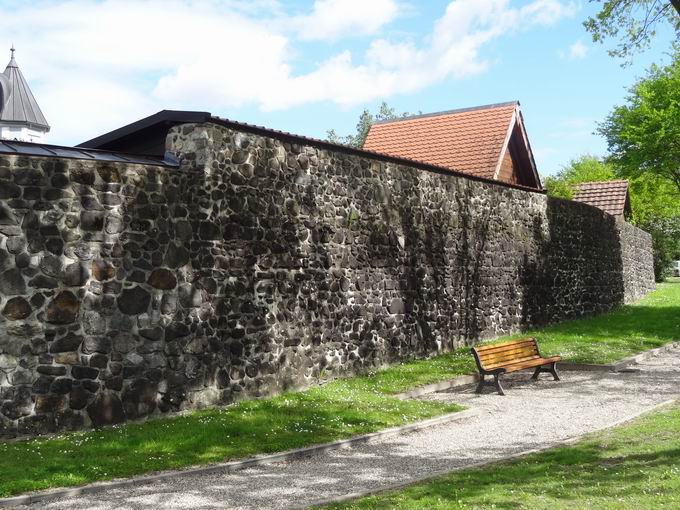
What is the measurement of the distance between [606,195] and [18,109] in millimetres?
39584

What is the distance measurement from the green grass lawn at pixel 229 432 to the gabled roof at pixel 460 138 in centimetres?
1054

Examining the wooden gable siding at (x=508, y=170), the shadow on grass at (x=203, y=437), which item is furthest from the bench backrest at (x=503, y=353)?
the wooden gable siding at (x=508, y=170)

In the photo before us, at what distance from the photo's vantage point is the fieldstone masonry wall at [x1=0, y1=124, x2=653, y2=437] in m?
8.27

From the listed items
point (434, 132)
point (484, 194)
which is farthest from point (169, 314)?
point (434, 132)

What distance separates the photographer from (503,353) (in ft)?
40.0

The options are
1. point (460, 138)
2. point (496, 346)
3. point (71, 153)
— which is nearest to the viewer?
point (71, 153)

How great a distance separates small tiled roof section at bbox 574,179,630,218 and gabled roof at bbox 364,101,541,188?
939 cm

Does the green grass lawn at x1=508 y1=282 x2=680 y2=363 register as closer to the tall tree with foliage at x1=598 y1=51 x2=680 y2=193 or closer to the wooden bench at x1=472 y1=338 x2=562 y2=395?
the wooden bench at x1=472 y1=338 x2=562 y2=395

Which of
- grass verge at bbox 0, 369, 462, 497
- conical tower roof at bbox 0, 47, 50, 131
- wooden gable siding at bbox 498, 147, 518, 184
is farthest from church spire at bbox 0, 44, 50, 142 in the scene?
grass verge at bbox 0, 369, 462, 497

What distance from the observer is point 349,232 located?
40.8ft

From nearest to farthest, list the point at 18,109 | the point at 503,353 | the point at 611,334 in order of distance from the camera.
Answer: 1. the point at 503,353
2. the point at 611,334
3. the point at 18,109

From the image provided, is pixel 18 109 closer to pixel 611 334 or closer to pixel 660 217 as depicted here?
pixel 660 217

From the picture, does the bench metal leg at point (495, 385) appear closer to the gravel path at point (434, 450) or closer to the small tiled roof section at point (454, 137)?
the gravel path at point (434, 450)

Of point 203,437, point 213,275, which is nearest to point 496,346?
point 213,275
